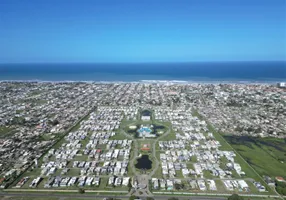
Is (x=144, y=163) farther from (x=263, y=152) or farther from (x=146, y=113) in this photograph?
(x=146, y=113)

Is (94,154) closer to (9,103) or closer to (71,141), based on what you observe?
(71,141)

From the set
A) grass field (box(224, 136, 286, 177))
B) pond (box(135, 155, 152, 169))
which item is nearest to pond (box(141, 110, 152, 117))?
grass field (box(224, 136, 286, 177))

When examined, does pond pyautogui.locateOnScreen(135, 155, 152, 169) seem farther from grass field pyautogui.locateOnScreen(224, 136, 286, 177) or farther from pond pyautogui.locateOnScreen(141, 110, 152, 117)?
pond pyautogui.locateOnScreen(141, 110, 152, 117)

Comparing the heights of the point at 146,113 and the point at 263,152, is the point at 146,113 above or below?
above

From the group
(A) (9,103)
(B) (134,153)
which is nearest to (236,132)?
(B) (134,153)

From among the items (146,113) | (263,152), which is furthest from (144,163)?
(146,113)

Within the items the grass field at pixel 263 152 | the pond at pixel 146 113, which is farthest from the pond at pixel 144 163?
the pond at pixel 146 113

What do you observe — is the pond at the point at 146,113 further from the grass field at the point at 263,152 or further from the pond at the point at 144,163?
the pond at the point at 144,163
